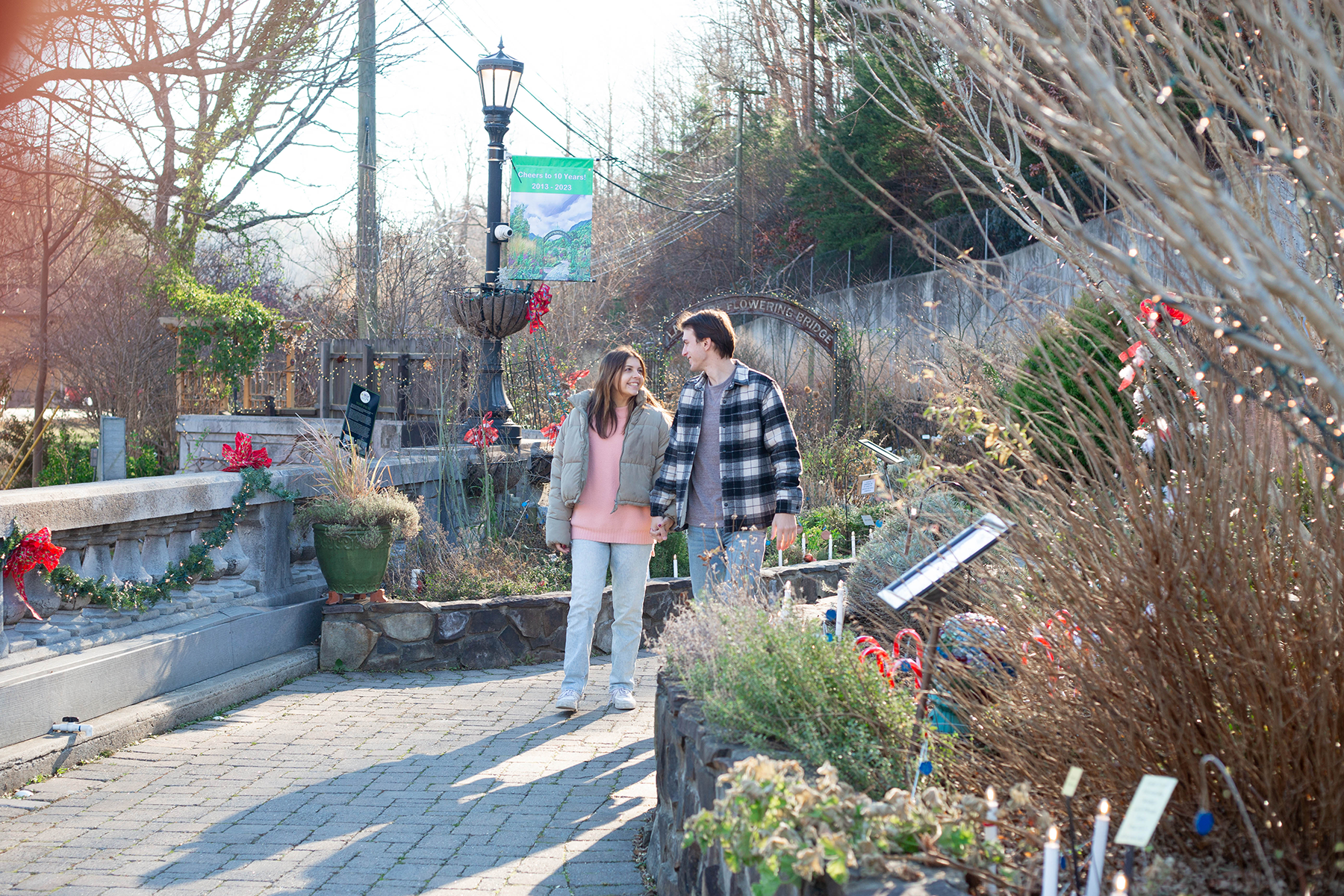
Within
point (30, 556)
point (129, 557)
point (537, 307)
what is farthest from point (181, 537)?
point (537, 307)

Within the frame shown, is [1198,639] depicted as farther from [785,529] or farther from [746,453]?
[746,453]

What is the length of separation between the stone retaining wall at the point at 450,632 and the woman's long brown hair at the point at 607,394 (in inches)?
65.9

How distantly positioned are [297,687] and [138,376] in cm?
1157

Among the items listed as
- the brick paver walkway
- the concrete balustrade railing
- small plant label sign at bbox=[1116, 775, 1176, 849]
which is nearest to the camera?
small plant label sign at bbox=[1116, 775, 1176, 849]

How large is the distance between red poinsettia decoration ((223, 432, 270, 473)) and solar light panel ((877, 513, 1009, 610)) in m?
4.73

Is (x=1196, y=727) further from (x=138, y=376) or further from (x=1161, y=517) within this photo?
(x=138, y=376)

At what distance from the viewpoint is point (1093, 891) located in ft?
6.66

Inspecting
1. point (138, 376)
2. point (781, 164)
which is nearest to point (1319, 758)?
point (138, 376)

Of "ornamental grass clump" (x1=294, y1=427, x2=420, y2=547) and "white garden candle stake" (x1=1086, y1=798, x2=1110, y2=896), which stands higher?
"ornamental grass clump" (x1=294, y1=427, x2=420, y2=547)

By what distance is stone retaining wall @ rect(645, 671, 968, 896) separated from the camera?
2232mm

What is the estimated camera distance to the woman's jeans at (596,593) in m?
5.77

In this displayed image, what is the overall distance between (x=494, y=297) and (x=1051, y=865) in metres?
7.99

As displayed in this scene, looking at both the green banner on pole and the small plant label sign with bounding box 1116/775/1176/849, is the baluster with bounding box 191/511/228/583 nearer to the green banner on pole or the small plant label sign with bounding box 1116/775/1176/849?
the small plant label sign with bounding box 1116/775/1176/849

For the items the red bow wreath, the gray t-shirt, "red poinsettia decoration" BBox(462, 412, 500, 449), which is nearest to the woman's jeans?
the gray t-shirt
